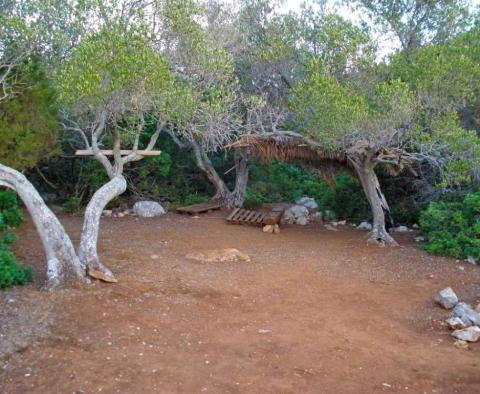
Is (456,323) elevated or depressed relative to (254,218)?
depressed

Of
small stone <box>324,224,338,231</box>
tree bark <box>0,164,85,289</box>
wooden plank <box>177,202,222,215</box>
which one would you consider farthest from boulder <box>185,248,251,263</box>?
A: wooden plank <box>177,202,222,215</box>

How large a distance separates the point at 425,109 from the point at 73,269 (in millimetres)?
6711

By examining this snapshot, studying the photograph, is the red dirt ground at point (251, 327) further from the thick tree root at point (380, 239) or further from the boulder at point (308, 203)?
the boulder at point (308, 203)

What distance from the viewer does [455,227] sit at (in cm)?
970

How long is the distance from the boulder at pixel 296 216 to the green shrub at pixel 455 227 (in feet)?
11.4

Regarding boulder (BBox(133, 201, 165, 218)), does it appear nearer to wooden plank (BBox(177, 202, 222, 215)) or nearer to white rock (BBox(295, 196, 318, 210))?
wooden plank (BBox(177, 202, 222, 215))

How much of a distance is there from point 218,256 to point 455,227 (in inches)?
179

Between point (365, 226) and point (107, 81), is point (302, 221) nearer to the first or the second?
point (365, 226)

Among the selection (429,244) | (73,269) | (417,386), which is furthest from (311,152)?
(417,386)

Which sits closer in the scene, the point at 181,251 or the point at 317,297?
the point at 317,297

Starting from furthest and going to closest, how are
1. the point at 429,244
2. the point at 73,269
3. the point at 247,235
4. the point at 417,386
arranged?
the point at 247,235, the point at 429,244, the point at 73,269, the point at 417,386

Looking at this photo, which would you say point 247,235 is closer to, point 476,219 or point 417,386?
point 476,219

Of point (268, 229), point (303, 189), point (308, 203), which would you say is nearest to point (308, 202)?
point (308, 203)

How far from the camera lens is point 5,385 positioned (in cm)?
416
